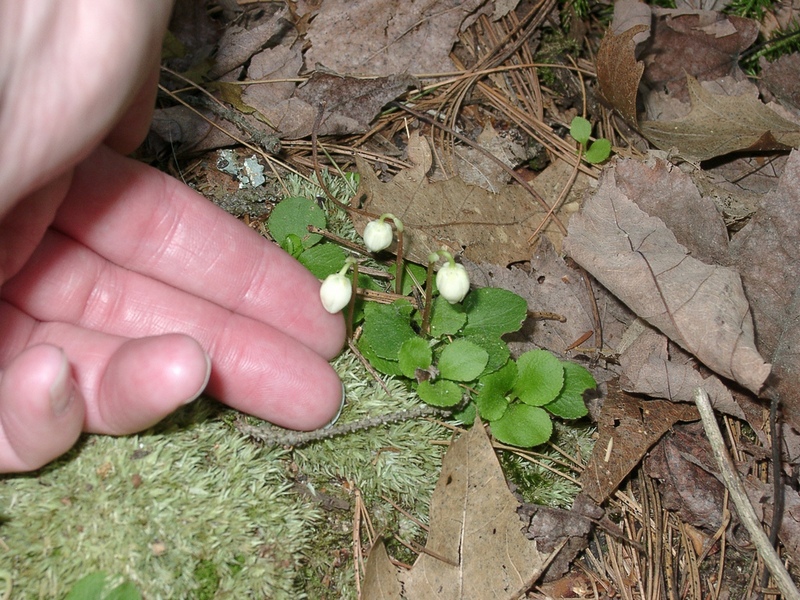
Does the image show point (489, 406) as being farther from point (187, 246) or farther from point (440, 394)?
point (187, 246)

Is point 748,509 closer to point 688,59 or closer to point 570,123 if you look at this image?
point 570,123

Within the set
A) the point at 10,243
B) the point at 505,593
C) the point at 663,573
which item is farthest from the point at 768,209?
the point at 10,243

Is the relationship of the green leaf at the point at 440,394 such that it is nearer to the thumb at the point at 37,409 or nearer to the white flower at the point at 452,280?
the white flower at the point at 452,280

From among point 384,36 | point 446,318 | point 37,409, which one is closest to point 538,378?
point 446,318

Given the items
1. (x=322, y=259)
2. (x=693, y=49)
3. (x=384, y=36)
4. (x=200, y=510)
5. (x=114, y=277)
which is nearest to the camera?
(x=200, y=510)

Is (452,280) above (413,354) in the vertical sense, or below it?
above

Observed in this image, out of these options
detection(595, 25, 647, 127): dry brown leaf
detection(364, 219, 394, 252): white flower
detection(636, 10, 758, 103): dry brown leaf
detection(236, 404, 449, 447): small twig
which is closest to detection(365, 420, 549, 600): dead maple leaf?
detection(236, 404, 449, 447): small twig

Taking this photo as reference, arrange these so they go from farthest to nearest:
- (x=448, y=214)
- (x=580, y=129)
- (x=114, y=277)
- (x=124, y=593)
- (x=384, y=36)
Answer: (x=384, y=36)
(x=580, y=129)
(x=448, y=214)
(x=114, y=277)
(x=124, y=593)
